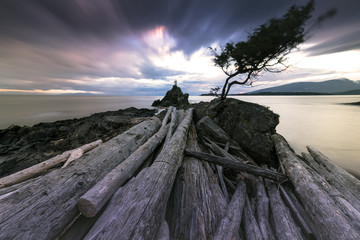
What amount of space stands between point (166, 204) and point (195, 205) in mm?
537

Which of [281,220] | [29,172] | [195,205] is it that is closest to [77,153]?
[29,172]

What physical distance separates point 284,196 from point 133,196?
11.6 feet

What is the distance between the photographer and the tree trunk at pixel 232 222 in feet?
6.14

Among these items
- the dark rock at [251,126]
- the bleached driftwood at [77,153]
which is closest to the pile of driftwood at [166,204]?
the bleached driftwood at [77,153]

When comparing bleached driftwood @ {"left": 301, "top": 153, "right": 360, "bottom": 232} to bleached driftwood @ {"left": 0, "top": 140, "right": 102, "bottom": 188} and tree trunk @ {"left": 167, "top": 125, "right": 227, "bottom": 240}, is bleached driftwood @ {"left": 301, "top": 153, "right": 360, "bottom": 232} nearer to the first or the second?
tree trunk @ {"left": 167, "top": 125, "right": 227, "bottom": 240}

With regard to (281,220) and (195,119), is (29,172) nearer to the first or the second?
(281,220)

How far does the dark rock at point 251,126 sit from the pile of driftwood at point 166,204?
1612mm

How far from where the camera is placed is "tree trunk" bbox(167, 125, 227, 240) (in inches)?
76.3

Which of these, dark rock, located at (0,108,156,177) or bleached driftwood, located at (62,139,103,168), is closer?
bleached driftwood, located at (62,139,103,168)

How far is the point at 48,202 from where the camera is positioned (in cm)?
188

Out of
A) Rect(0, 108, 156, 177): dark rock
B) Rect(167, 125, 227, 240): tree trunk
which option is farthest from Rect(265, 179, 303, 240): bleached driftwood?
Rect(0, 108, 156, 177): dark rock

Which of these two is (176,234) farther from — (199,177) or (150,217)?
(199,177)

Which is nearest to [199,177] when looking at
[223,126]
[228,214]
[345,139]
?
[228,214]

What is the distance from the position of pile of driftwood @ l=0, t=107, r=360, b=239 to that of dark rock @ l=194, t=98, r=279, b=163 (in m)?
1.61
